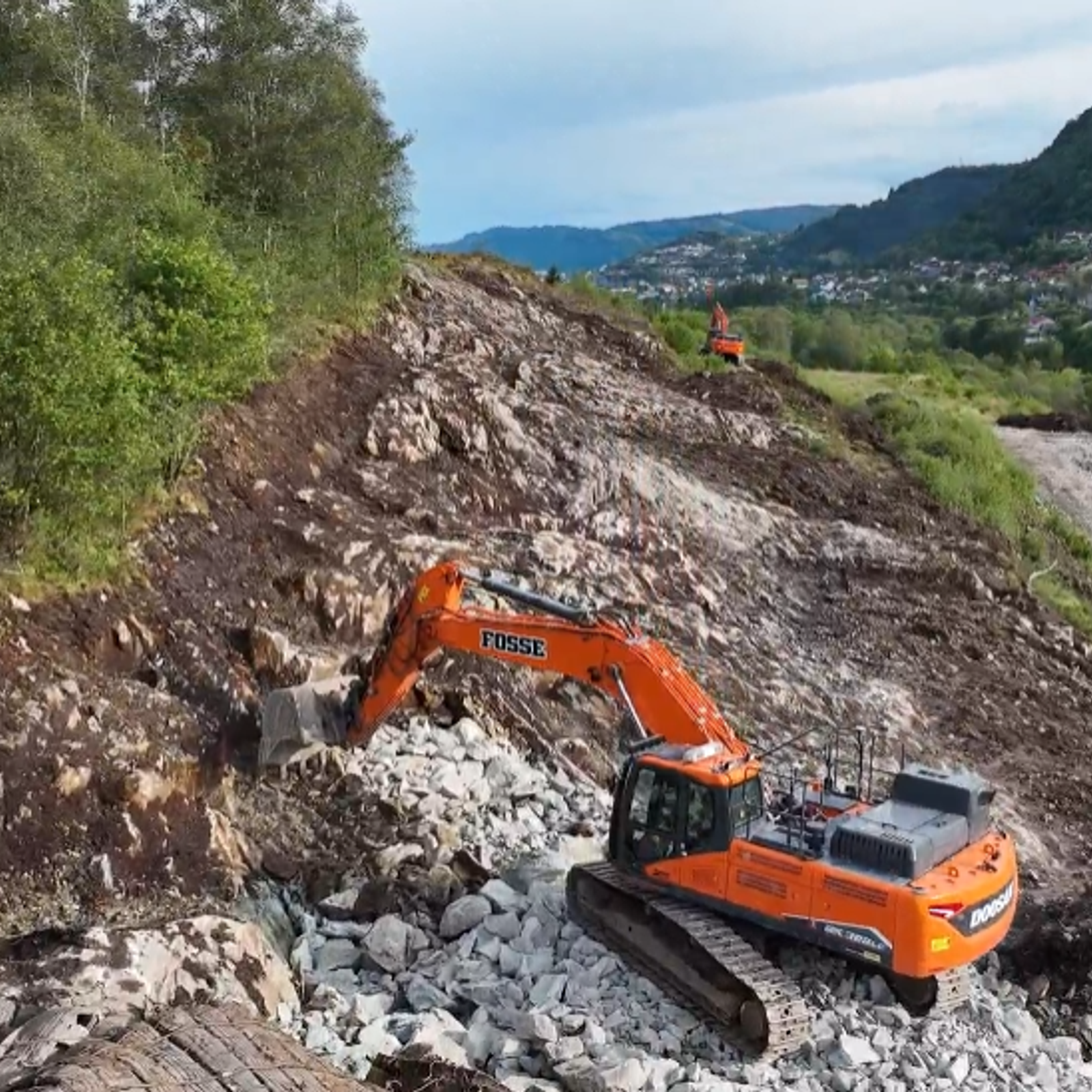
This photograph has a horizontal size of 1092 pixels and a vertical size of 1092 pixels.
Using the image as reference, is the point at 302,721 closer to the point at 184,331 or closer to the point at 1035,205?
the point at 184,331

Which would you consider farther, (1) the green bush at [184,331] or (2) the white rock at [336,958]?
(1) the green bush at [184,331]

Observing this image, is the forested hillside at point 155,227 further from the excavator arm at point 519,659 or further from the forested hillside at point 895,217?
the forested hillside at point 895,217

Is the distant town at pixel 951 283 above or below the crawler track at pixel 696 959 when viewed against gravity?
above

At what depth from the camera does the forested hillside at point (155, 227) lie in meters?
12.6

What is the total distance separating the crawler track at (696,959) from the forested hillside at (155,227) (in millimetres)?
5966

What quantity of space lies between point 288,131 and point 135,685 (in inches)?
511

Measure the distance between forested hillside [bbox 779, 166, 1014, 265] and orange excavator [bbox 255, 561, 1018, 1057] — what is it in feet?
515

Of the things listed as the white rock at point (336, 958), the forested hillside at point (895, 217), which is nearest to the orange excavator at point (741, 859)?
the white rock at point (336, 958)

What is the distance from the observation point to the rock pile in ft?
31.4

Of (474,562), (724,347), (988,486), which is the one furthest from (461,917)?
(724,347)

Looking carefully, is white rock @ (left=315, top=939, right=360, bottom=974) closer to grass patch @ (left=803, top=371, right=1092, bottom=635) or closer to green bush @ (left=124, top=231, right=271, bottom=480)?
green bush @ (left=124, top=231, right=271, bottom=480)

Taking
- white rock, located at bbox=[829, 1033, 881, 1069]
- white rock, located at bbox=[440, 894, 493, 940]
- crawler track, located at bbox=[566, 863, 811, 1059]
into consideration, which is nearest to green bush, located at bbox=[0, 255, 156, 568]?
white rock, located at bbox=[440, 894, 493, 940]

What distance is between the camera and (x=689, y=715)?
11.4 meters

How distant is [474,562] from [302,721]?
4.73 metres
